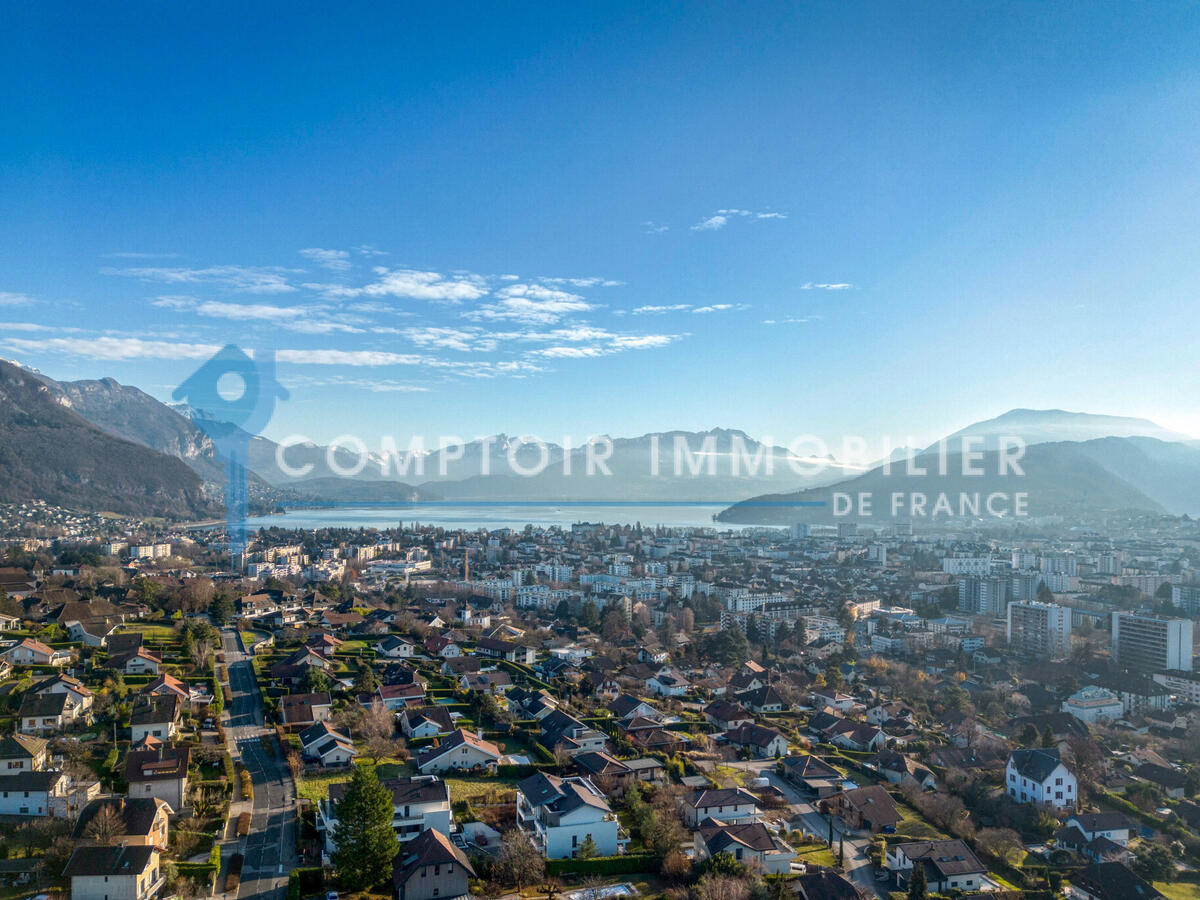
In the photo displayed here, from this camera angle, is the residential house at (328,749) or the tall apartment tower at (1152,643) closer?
the residential house at (328,749)

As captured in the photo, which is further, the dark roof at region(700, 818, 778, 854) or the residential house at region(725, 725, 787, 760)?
the residential house at region(725, 725, 787, 760)

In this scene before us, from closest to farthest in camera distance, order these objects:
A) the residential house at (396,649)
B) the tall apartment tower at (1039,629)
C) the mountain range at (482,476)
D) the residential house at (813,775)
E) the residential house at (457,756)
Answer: the residential house at (457,756) < the residential house at (813,775) < the residential house at (396,649) < the tall apartment tower at (1039,629) < the mountain range at (482,476)

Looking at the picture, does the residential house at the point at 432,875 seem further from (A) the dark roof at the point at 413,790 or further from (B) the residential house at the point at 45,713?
(B) the residential house at the point at 45,713

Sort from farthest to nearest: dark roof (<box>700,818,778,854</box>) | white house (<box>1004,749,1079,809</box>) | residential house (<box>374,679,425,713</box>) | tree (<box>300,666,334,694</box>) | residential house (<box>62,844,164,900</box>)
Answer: residential house (<box>374,679,425,713</box>) < tree (<box>300,666,334,694</box>) < white house (<box>1004,749,1079,809</box>) < dark roof (<box>700,818,778,854</box>) < residential house (<box>62,844,164,900</box>)

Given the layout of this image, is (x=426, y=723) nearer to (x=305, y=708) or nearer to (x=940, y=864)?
(x=305, y=708)

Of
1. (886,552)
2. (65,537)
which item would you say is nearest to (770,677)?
(886,552)

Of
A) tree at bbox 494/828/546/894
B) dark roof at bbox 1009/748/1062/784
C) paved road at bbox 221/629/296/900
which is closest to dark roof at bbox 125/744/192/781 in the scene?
paved road at bbox 221/629/296/900

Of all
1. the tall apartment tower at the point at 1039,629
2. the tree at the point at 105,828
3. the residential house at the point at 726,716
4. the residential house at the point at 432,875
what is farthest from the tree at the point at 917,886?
the tall apartment tower at the point at 1039,629

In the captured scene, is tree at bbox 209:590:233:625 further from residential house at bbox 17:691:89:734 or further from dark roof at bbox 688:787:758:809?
dark roof at bbox 688:787:758:809
